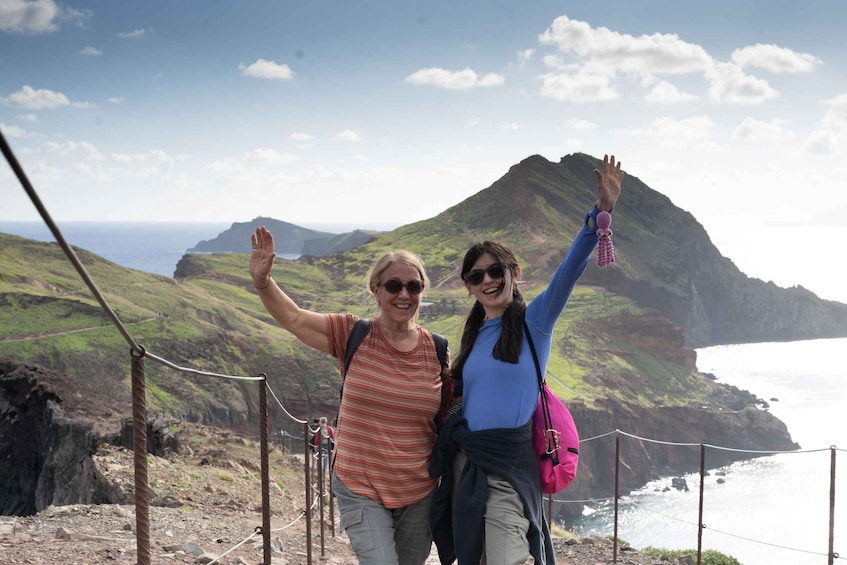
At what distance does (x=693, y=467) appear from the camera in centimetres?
6284

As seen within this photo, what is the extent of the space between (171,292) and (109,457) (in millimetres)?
42348

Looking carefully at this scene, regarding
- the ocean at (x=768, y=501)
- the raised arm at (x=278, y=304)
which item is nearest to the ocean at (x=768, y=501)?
the ocean at (x=768, y=501)

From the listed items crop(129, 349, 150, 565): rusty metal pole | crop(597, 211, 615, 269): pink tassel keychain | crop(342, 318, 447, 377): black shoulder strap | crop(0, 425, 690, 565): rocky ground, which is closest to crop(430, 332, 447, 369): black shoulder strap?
crop(342, 318, 447, 377): black shoulder strap

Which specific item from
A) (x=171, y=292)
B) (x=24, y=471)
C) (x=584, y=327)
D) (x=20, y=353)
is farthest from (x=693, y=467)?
(x=24, y=471)

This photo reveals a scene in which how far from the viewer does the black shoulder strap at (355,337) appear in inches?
117

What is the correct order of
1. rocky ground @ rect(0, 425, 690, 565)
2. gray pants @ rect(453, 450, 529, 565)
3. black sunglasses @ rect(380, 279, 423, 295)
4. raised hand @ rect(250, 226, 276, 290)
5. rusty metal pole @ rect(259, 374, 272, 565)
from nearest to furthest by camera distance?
1. gray pants @ rect(453, 450, 529, 565)
2. raised hand @ rect(250, 226, 276, 290)
3. black sunglasses @ rect(380, 279, 423, 295)
4. rusty metal pole @ rect(259, 374, 272, 565)
5. rocky ground @ rect(0, 425, 690, 565)

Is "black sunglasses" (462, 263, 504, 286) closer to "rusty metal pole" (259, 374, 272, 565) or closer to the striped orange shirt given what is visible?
the striped orange shirt

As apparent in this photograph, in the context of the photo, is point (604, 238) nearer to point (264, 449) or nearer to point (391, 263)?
point (391, 263)

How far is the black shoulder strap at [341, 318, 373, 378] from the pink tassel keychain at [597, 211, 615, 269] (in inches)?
37.3

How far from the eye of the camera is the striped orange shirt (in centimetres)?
283

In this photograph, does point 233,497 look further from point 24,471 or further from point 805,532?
point 805,532

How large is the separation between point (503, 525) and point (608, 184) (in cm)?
138

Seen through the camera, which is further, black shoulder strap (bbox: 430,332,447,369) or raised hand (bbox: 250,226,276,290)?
black shoulder strap (bbox: 430,332,447,369)

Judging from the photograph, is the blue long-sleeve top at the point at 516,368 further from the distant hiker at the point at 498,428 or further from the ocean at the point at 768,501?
the ocean at the point at 768,501
